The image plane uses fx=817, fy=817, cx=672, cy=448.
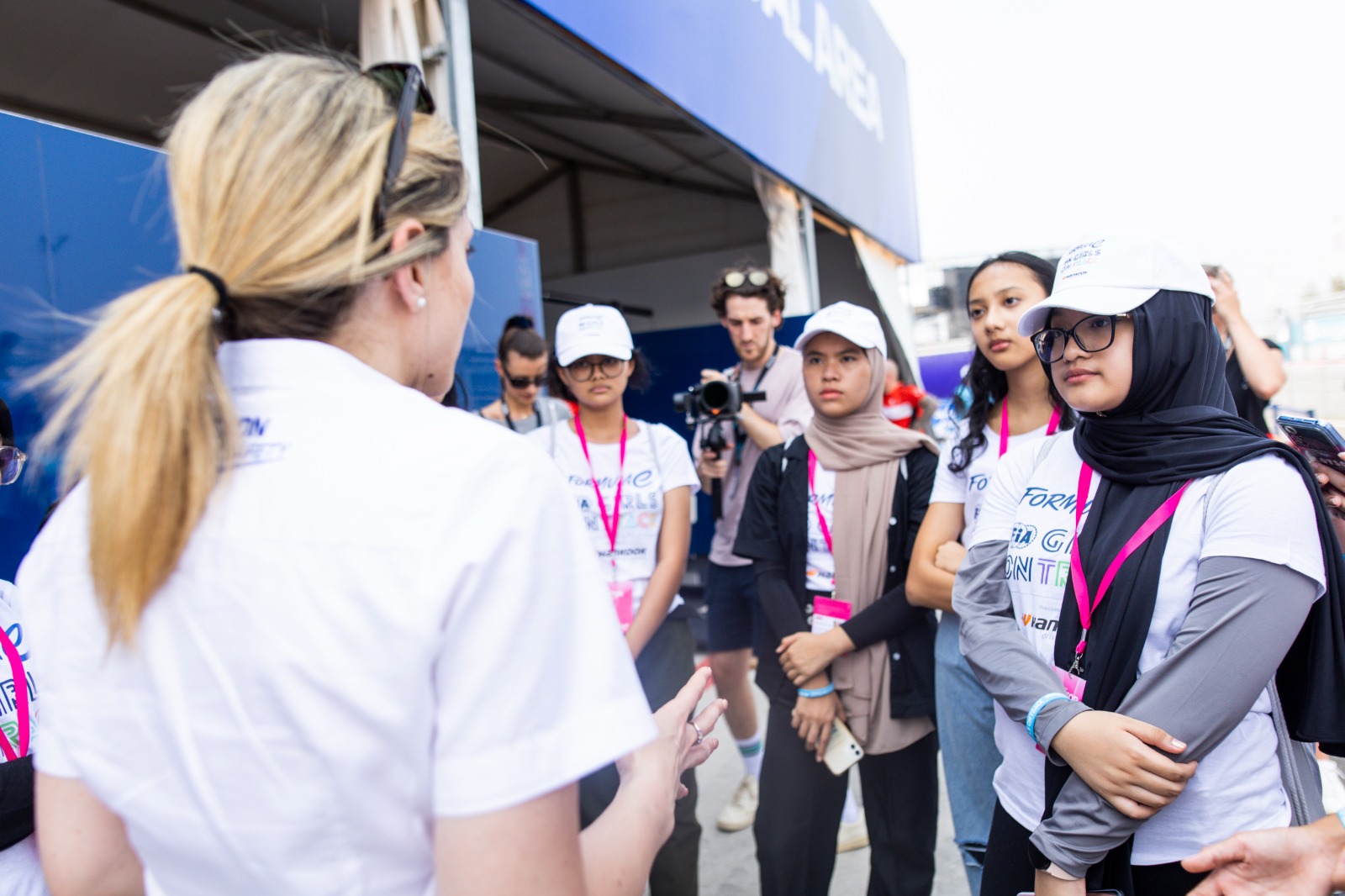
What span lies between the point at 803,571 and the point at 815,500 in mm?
206

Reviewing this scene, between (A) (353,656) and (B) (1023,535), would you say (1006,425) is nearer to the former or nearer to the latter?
(B) (1023,535)

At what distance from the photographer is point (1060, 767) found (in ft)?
4.55

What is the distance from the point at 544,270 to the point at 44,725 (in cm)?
1224

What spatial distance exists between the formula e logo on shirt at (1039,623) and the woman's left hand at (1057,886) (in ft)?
1.34

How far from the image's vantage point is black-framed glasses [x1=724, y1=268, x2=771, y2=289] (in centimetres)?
363

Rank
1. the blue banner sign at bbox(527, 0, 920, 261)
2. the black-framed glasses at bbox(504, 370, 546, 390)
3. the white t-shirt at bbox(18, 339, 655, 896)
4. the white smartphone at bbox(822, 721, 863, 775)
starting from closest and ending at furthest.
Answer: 1. the white t-shirt at bbox(18, 339, 655, 896)
2. the white smartphone at bbox(822, 721, 863, 775)
3. the black-framed glasses at bbox(504, 370, 546, 390)
4. the blue banner sign at bbox(527, 0, 920, 261)

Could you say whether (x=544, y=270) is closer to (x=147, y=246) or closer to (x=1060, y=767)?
(x=147, y=246)

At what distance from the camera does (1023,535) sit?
1575 millimetres

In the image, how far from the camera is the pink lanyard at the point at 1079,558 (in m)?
1.33

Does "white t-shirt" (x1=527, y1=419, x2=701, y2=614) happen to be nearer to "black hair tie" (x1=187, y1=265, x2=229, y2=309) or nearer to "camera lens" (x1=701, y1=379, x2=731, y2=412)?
"camera lens" (x1=701, y1=379, x2=731, y2=412)

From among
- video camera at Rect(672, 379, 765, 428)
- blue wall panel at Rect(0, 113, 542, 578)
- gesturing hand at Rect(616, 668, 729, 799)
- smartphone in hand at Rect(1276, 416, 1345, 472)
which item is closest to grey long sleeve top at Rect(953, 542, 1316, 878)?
smartphone in hand at Rect(1276, 416, 1345, 472)

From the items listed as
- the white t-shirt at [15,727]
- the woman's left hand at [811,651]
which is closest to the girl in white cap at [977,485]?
the woman's left hand at [811,651]

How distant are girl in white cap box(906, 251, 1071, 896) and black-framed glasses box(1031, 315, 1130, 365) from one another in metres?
0.54

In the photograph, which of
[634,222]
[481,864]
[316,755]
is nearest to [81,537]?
[316,755]
